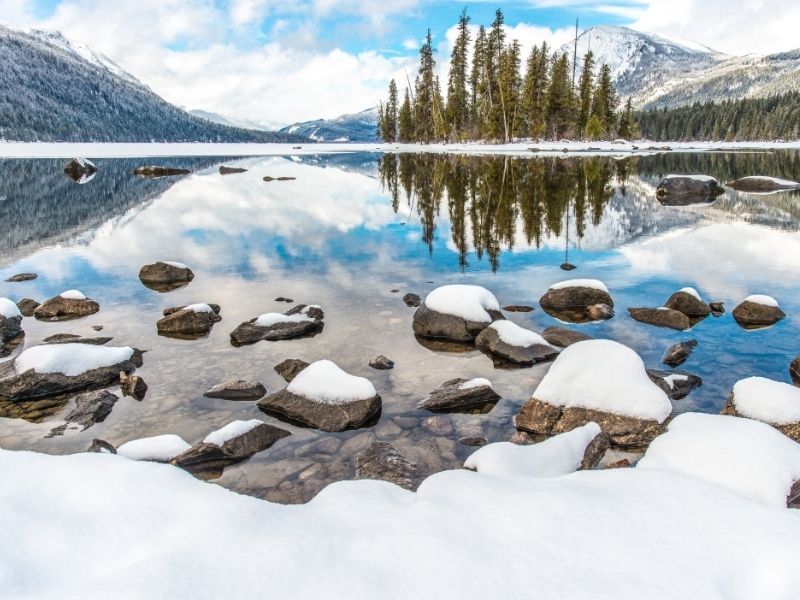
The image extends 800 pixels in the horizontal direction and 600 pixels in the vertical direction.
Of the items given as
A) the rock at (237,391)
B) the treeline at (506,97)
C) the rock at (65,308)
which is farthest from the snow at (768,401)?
the treeline at (506,97)

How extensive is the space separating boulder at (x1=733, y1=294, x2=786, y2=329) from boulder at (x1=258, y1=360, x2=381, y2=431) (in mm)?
7795

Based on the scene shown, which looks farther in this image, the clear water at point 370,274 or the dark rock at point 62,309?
the dark rock at point 62,309

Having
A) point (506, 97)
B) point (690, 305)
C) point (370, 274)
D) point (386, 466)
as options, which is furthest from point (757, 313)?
point (506, 97)

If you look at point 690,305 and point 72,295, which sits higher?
point 72,295

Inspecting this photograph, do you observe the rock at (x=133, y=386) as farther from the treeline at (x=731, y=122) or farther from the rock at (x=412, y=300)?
the treeline at (x=731, y=122)

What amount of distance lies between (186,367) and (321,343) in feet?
7.50

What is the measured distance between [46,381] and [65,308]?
419cm

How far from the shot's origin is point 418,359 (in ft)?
29.3

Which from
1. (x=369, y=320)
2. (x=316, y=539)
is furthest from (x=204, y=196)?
(x=316, y=539)

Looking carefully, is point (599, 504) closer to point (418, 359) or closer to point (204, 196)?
point (418, 359)

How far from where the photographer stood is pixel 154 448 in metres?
5.91

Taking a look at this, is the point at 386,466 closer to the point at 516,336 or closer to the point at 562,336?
the point at 516,336

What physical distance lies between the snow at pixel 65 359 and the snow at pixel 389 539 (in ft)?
13.5

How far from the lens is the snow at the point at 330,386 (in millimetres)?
6980
